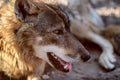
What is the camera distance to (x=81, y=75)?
4.84 meters

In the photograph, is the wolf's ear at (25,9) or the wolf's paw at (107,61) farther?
the wolf's paw at (107,61)

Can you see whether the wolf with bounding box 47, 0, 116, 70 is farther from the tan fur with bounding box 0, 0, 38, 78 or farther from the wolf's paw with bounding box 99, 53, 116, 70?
the tan fur with bounding box 0, 0, 38, 78

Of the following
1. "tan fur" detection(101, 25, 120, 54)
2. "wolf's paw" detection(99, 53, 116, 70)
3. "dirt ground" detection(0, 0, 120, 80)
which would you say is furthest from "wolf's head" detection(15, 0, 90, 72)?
"tan fur" detection(101, 25, 120, 54)

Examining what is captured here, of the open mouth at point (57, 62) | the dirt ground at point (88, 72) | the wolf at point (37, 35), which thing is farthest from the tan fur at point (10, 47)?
the open mouth at point (57, 62)

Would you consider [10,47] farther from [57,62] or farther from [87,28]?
[87,28]

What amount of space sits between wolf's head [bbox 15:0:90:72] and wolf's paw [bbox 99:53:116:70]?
125 centimetres

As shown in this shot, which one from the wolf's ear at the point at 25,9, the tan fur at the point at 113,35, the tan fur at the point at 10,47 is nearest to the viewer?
the wolf's ear at the point at 25,9

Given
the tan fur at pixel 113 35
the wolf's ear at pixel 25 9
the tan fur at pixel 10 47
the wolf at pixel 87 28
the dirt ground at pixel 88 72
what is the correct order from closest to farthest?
the wolf's ear at pixel 25 9 → the tan fur at pixel 10 47 → the dirt ground at pixel 88 72 → the wolf at pixel 87 28 → the tan fur at pixel 113 35

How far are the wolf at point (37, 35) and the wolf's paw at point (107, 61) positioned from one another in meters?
1.14

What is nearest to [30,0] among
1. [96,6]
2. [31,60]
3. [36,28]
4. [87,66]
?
[36,28]

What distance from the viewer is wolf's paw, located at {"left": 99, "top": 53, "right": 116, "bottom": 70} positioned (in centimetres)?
499

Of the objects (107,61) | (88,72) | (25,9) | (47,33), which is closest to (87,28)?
(107,61)

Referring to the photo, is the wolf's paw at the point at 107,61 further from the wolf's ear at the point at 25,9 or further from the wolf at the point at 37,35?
the wolf's ear at the point at 25,9

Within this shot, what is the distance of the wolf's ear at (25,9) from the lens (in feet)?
12.0
